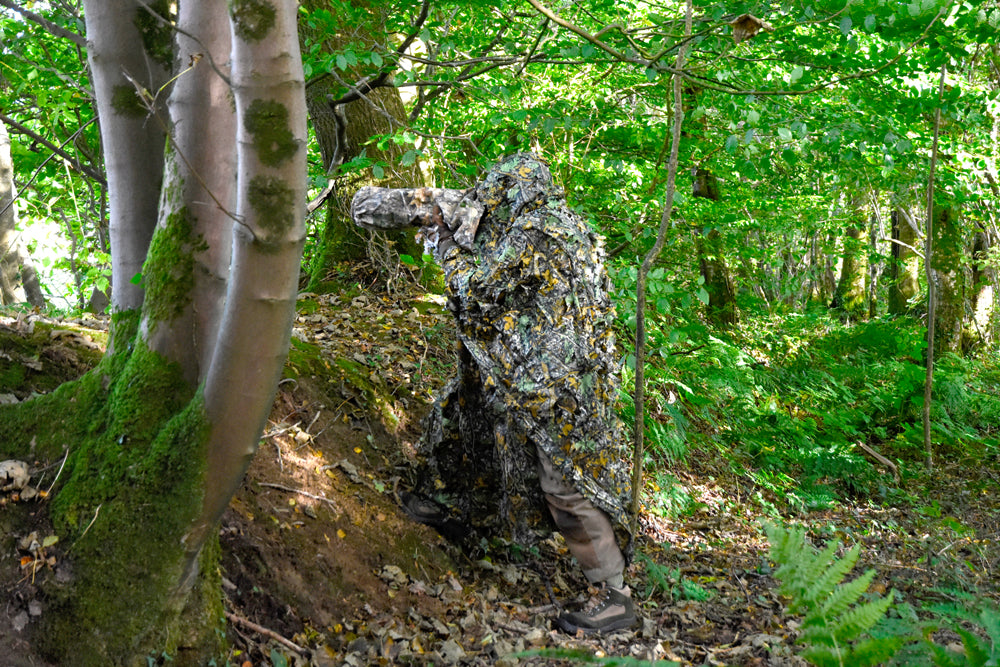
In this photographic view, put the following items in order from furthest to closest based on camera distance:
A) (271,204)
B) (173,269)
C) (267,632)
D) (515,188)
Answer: (515,188), (267,632), (173,269), (271,204)

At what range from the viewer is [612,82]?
23.1 ft

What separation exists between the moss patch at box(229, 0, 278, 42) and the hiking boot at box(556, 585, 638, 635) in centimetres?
291

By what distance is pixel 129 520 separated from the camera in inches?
97.6

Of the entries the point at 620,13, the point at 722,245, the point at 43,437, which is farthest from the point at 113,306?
the point at 722,245

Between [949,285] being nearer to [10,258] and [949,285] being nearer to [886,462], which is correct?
[886,462]

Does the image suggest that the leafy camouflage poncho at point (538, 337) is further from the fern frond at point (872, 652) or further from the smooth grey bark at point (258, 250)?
the fern frond at point (872, 652)

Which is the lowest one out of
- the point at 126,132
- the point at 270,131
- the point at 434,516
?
the point at 434,516

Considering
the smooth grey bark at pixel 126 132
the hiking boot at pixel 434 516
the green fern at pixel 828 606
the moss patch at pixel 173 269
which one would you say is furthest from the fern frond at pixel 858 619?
the hiking boot at pixel 434 516

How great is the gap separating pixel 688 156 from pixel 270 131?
5.65 metres

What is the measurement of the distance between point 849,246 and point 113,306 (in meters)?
15.4

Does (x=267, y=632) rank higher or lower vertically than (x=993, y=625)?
lower

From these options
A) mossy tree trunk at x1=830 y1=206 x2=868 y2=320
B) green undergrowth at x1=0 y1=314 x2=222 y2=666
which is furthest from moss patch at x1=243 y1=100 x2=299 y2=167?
mossy tree trunk at x1=830 y1=206 x2=868 y2=320

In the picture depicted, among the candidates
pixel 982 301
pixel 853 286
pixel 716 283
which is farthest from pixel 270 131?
pixel 853 286

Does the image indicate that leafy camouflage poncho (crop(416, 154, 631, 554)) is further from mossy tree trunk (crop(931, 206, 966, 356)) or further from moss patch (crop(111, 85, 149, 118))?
mossy tree trunk (crop(931, 206, 966, 356))
